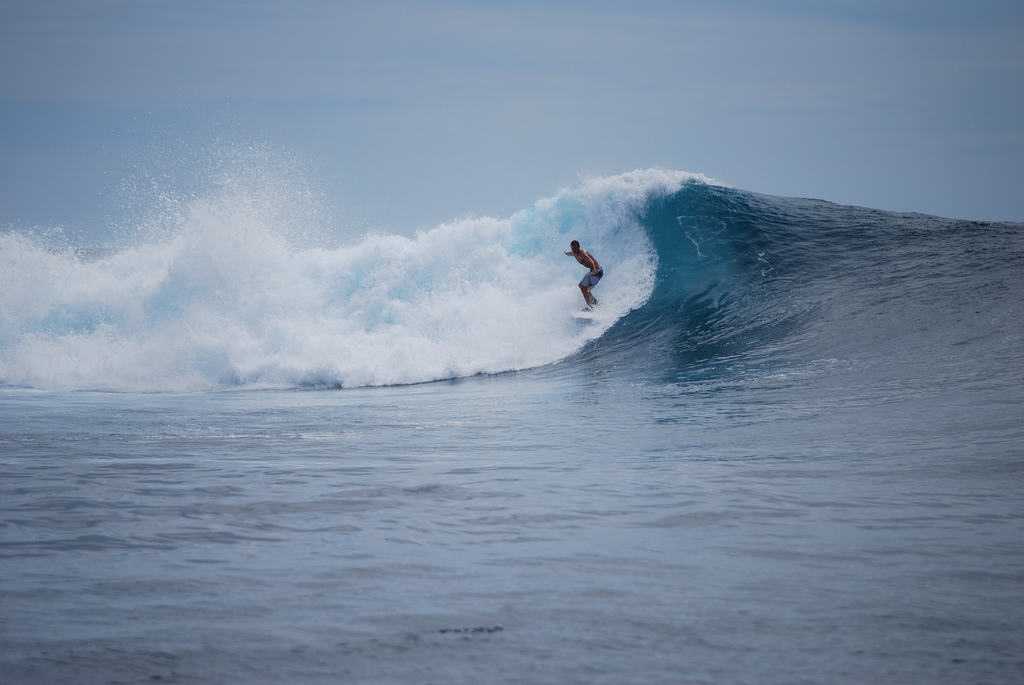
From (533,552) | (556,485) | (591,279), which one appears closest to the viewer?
(533,552)

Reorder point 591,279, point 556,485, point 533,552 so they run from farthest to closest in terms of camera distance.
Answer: point 591,279 < point 556,485 < point 533,552

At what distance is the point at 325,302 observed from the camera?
1558cm

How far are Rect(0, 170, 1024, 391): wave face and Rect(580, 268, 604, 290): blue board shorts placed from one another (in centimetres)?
40

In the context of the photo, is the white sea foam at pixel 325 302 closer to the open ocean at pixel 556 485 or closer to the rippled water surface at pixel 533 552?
the open ocean at pixel 556 485

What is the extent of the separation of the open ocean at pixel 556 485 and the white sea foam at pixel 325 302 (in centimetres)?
11

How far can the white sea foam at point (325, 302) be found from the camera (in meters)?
12.5

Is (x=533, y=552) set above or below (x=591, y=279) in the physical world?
below

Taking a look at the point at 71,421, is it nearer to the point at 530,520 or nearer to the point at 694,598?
the point at 530,520

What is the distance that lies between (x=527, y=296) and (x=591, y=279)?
134cm

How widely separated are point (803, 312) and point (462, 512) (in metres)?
8.69

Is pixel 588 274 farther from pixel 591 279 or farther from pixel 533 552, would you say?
pixel 533 552

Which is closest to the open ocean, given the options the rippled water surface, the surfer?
the rippled water surface

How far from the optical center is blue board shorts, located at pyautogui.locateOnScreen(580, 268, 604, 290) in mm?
14148

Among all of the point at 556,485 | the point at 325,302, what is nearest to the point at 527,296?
the point at 325,302
